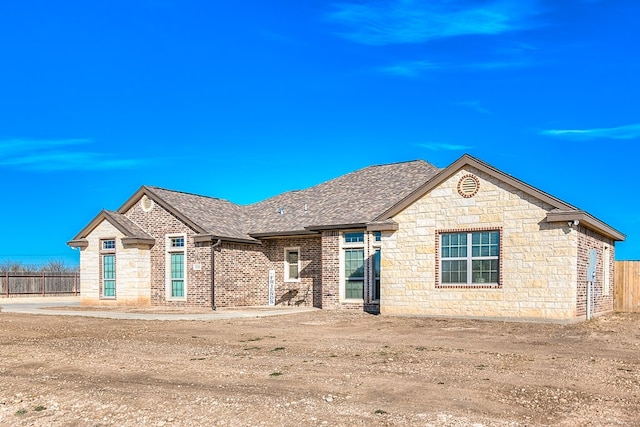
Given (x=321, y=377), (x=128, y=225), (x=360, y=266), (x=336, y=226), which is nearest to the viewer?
(x=321, y=377)

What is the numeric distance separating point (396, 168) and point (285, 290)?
7839 mm

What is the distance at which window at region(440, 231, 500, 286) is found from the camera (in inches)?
798

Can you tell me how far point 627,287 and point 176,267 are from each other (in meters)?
19.2

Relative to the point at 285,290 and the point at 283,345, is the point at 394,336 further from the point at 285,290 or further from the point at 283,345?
the point at 285,290

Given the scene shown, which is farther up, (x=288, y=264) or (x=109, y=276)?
(x=288, y=264)

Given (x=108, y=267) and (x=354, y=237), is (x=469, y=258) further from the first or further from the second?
(x=108, y=267)

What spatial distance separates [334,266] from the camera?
83.9 feet

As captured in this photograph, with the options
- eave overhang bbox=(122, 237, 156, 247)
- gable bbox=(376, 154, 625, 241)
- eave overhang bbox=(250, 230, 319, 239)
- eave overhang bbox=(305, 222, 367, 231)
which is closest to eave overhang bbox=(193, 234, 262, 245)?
eave overhang bbox=(250, 230, 319, 239)

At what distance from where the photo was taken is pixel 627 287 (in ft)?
85.8

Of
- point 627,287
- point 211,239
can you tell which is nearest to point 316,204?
point 211,239

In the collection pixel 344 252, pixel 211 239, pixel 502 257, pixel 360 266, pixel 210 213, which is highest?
pixel 210 213

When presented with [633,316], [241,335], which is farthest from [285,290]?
[633,316]

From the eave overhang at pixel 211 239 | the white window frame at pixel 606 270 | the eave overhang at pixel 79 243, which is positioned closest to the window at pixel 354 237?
the eave overhang at pixel 211 239

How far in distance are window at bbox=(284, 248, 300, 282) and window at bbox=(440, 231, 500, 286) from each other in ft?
29.7
